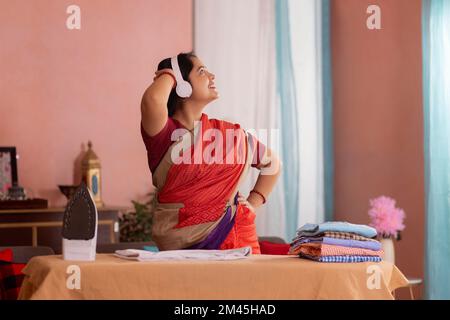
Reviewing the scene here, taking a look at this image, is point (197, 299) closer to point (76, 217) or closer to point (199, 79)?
point (76, 217)

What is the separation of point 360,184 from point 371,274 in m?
3.84

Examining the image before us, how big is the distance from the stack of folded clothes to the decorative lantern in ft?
11.4

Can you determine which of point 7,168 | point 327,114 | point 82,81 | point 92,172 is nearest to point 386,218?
point 327,114

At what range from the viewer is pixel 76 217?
2410 mm

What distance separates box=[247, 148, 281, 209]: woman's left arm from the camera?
315 cm

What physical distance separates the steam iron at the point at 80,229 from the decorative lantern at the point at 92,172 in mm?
3448

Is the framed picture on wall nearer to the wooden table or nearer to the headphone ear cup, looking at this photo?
the headphone ear cup

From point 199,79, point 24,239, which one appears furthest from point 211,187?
point 24,239

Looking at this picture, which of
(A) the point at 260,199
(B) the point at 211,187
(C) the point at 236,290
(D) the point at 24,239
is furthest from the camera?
(D) the point at 24,239

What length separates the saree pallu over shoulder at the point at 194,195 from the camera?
2748mm

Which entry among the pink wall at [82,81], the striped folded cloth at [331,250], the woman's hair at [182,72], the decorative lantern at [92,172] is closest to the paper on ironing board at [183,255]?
the striped folded cloth at [331,250]

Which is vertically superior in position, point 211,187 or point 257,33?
point 257,33

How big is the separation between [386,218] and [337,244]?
2771 mm
